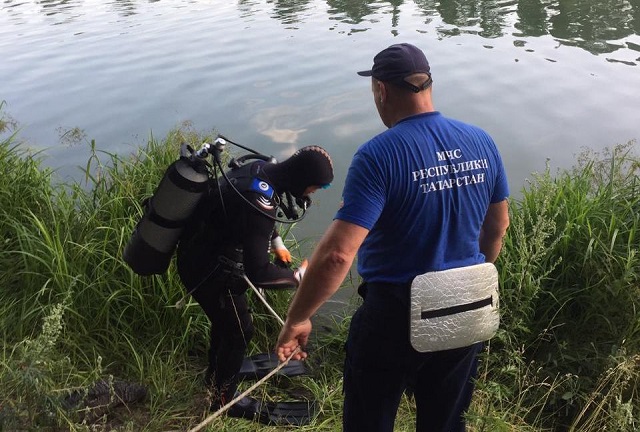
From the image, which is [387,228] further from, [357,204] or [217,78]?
[217,78]

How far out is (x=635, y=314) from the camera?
3111 millimetres

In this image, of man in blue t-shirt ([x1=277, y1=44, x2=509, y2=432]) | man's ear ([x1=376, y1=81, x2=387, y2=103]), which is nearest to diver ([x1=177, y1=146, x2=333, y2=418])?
man in blue t-shirt ([x1=277, y1=44, x2=509, y2=432])

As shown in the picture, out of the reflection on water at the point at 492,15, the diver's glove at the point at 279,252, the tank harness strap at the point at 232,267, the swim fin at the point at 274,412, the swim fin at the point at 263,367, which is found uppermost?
the tank harness strap at the point at 232,267

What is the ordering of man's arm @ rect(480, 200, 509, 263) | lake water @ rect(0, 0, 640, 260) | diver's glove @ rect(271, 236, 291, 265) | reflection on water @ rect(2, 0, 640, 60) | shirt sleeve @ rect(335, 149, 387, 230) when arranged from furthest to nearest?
reflection on water @ rect(2, 0, 640, 60) → lake water @ rect(0, 0, 640, 260) → diver's glove @ rect(271, 236, 291, 265) → man's arm @ rect(480, 200, 509, 263) → shirt sleeve @ rect(335, 149, 387, 230)

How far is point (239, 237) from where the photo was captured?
2762 mm

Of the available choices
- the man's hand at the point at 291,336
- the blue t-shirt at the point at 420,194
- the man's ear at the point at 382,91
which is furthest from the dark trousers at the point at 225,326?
the man's ear at the point at 382,91

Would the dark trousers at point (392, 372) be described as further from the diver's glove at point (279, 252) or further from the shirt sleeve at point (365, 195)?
the diver's glove at point (279, 252)

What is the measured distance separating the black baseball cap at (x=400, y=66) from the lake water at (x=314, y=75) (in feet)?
12.2

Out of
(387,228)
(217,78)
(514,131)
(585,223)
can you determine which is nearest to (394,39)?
(217,78)

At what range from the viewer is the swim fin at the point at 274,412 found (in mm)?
3168

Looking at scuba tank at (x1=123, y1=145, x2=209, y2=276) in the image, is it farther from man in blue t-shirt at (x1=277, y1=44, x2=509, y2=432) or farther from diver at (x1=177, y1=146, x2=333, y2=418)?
man in blue t-shirt at (x1=277, y1=44, x2=509, y2=432)

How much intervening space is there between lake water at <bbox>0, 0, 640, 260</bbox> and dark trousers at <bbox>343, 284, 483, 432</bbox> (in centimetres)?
348

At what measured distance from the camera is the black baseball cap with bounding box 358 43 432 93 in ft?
6.21

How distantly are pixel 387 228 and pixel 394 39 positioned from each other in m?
11.4
